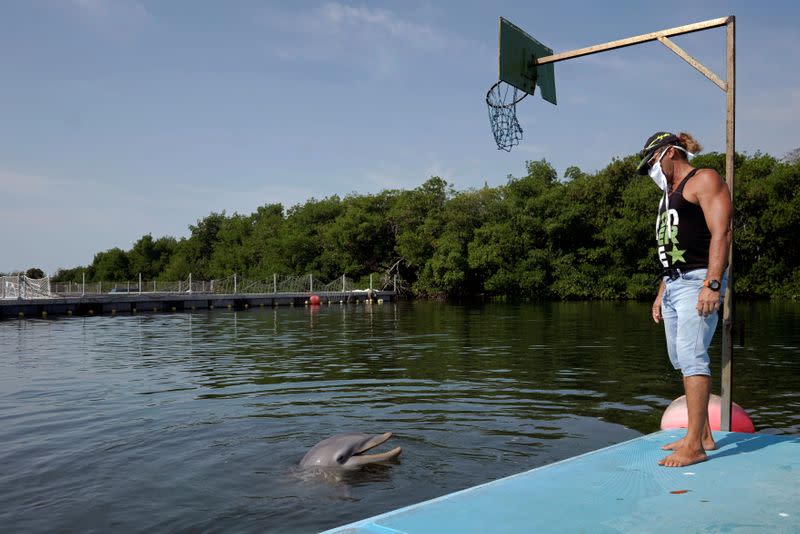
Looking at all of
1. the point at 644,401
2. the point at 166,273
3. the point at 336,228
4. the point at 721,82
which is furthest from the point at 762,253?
the point at 166,273

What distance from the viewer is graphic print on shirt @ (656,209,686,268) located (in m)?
5.05

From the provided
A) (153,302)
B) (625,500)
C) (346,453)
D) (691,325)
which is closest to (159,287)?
(153,302)

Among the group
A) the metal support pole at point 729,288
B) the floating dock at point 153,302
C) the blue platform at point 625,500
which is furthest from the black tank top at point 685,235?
the floating dock at point 153,302

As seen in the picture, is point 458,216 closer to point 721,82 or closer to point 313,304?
point 313,304

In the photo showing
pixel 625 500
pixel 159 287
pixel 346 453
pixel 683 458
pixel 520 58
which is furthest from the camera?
pixel 159 287

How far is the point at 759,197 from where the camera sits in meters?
50.6

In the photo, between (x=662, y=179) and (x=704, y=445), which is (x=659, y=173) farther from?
(x=704, y=445)

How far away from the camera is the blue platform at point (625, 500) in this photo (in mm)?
3227

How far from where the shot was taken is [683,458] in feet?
14.6

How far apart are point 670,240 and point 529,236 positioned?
5797 centimetres

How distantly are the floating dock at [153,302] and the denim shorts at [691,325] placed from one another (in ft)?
131

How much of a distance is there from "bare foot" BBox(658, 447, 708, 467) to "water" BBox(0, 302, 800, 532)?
2194 millimetres

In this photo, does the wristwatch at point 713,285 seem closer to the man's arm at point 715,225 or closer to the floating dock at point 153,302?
the man's arm at point 715,225

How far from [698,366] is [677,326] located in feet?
1.15
